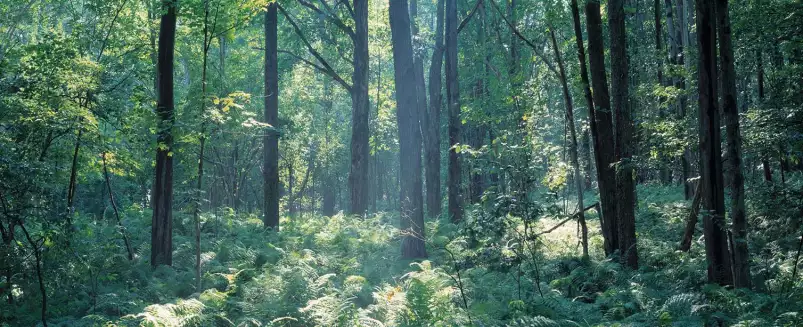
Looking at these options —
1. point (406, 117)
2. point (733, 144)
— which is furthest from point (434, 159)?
point (733, 144)

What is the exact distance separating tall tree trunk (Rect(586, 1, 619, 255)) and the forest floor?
114 centimetres

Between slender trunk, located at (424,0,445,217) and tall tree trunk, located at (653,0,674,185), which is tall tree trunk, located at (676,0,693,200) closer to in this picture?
tall tree trunk, located at (653,0,674,185)

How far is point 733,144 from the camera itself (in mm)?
7227

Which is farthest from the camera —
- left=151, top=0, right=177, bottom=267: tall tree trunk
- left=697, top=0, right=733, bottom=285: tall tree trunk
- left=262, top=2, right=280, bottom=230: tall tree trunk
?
left=262, top=2, right=280, bottom=230: tall tree trunk

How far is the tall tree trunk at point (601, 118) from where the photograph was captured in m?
10.1

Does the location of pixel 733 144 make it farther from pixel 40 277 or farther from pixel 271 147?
pixel 271 147

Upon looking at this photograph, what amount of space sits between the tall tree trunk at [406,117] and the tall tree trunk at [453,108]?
224 inches

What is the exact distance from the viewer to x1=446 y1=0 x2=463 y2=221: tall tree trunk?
19.2m

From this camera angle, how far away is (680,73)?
436 inches

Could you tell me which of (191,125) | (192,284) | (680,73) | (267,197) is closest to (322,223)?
(267,197)

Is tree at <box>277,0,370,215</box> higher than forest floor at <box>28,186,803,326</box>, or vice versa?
tree at <box>277,0,370,215</box>

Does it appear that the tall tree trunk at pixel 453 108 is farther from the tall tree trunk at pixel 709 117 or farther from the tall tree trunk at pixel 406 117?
the tall tree trunk at pixel 709 117

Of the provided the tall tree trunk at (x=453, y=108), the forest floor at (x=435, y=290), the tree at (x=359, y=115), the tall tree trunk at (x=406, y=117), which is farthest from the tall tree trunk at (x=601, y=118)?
the tree at (x=359, y=115)

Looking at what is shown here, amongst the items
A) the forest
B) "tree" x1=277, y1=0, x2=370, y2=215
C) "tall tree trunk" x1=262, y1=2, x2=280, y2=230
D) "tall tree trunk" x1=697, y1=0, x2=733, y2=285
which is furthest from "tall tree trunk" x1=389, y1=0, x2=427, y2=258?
"tree" x1=277, y1=0, x2=370, y2=215
